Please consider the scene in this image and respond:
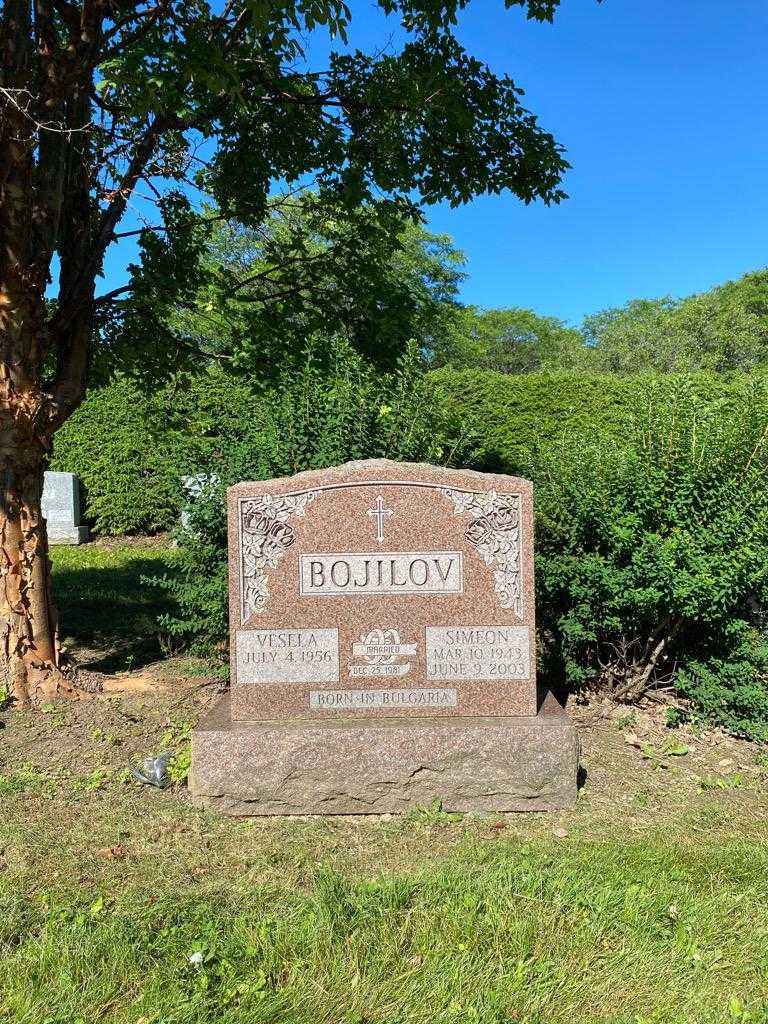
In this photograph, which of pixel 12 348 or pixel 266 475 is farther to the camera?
pixel 266 475

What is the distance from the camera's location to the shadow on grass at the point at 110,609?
19.6 feet

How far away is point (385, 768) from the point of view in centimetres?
363

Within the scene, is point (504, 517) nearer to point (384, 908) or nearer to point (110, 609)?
point (384, 908)

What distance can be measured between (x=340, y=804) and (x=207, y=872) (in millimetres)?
788

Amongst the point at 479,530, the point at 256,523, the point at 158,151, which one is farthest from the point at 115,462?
the point at 479,530

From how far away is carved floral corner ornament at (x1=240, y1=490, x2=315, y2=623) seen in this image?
3.88 meters

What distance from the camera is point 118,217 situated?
17.1ft

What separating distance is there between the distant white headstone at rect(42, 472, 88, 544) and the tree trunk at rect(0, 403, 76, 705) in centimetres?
901

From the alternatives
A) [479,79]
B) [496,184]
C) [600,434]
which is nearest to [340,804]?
[600,434]

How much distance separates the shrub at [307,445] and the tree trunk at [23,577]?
79 centimetres

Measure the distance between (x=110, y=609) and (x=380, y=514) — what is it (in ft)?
15.6

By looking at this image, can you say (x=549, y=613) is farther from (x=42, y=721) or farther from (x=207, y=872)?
(x=42, y=721)

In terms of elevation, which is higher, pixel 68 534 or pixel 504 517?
pixel 504 517

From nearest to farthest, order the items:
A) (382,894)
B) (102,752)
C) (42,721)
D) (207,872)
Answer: (382,894), (207,872), (102,752), (42,721)
